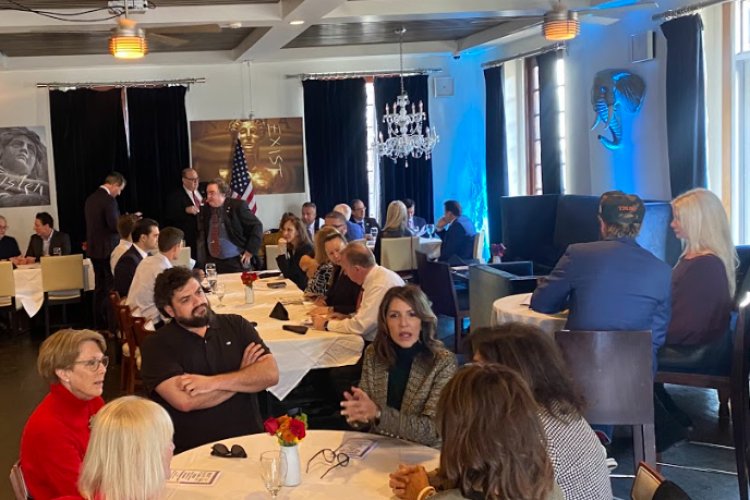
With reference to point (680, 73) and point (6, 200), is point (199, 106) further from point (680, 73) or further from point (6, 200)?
point (680, 73)

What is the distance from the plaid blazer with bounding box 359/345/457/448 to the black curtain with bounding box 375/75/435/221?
8669mm

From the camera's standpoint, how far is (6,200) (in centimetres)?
1150

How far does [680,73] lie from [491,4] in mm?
1863

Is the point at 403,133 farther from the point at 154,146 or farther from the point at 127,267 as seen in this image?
the point at 127,267

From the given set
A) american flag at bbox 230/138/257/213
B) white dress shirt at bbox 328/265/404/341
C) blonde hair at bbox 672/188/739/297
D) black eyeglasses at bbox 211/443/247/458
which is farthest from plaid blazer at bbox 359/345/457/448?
american flag at bbox 230/138/257/213

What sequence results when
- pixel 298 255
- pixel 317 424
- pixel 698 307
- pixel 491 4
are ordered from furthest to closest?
1. pixel 491 4
2. pixel 298 255
3. pixel 317 424
4. pixel 698 307

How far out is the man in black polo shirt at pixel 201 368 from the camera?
3703 mm

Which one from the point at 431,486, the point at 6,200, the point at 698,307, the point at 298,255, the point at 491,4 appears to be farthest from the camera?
the point at 6,200

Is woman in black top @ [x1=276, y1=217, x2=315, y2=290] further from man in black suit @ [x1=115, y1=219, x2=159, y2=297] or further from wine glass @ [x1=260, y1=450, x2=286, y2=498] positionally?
wine glass @ [x1=260, y1=450, x2=286, y2=498]

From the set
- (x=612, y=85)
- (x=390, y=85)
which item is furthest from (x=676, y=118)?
(x=390, y=85)

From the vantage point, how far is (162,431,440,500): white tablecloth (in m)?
2.69

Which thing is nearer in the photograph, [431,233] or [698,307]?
[698,307]

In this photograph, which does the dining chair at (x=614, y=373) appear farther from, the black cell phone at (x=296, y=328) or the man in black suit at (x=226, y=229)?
the man in black suit at (x=226, y=229)

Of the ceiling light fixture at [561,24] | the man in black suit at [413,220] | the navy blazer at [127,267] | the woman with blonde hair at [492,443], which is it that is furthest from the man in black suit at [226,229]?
the woman with blonde hair at [492,443]
